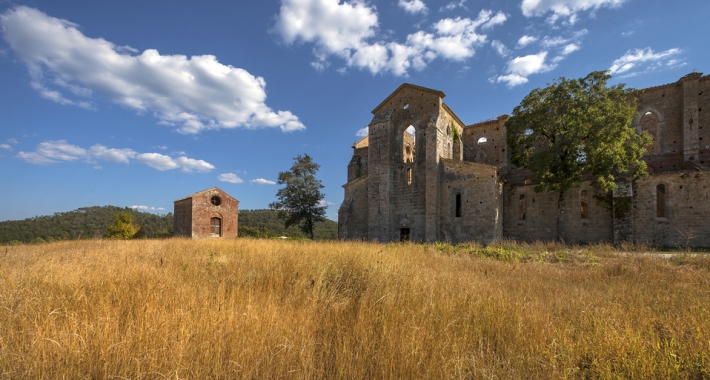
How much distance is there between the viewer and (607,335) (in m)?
3.09

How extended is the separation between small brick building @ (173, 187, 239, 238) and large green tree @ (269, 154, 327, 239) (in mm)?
3870

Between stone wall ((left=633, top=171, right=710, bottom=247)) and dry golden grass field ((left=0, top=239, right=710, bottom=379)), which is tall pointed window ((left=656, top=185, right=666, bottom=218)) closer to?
stone wall ((left=633, top=171, right=710, bottom=247))

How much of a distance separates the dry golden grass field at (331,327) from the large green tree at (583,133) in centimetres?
1288

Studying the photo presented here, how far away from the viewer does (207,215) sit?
76.8 ft

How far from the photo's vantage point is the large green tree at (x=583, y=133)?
15.2m

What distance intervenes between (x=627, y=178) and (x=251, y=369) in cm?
2236

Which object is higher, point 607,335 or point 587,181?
point 587,181

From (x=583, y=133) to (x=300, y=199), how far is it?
858 inches

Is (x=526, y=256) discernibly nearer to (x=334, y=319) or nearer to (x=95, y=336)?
(x=334, y=319)

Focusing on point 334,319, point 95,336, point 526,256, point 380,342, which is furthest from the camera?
point 526,256

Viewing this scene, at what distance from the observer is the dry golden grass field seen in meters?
2.32

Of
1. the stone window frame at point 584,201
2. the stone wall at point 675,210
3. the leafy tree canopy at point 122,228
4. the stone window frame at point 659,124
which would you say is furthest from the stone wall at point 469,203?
the leafy tree canopy at point 122,228

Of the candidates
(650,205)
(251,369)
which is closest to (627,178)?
(650,205)

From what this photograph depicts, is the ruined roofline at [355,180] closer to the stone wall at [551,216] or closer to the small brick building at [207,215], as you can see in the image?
the small brick building at [207,215]
